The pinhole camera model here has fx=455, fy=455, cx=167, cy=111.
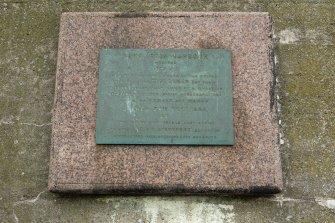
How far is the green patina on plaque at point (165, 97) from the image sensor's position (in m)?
3.09

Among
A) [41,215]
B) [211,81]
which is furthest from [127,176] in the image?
[211,81]

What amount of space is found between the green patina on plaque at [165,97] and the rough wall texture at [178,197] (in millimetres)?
440

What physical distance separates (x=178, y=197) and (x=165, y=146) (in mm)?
363

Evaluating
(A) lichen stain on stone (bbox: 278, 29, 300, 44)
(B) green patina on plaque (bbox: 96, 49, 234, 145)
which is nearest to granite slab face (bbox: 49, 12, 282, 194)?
(B) green patina on plaque (bbox: 96, 49, 234, 145)

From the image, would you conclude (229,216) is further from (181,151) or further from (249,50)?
(249,50)

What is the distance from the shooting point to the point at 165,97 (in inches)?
124

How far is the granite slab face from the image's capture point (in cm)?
303

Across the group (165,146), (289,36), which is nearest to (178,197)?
(165,146)

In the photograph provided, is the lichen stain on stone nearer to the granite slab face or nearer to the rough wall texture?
the rough wall texture

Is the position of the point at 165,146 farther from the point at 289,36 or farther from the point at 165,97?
the point at 289,36

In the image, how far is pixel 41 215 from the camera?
311 centimetres

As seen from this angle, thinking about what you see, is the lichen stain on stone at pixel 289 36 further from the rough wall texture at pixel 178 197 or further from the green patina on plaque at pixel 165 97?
the green patina on plaque at pixel 165 97

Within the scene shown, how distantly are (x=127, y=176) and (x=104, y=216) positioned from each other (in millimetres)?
326

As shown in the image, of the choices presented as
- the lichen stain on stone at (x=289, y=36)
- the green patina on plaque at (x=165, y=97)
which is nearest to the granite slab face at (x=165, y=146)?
the green patina on plaque at (x=165, y=97)
